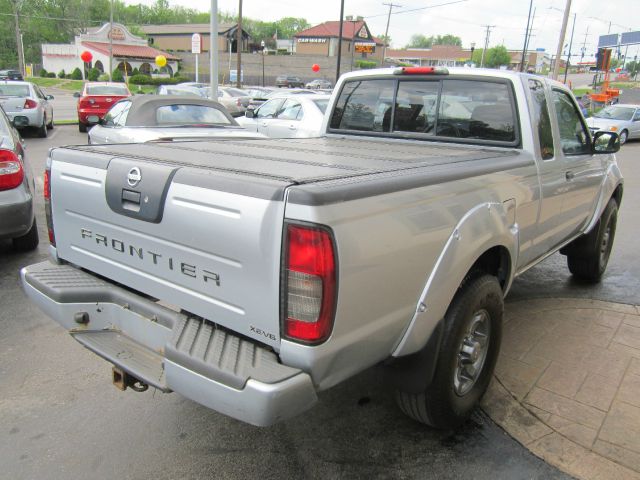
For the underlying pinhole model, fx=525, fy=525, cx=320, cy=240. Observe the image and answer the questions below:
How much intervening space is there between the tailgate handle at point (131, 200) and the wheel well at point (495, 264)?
1.74 m

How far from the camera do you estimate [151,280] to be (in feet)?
8.03

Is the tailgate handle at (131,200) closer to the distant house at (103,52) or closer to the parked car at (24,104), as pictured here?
the parked car at (24,104)

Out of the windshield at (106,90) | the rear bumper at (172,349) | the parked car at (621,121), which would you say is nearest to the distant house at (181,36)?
the windshield at (106,90)

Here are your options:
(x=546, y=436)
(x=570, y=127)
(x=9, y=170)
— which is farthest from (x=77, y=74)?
(x=546, y=436)

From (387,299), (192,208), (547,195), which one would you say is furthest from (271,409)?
(547,195)

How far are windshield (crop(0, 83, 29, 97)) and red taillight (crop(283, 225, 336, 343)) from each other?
52.9 feet

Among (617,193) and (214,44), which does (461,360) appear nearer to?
(617,193)

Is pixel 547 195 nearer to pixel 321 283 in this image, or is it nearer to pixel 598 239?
pixel 598 239

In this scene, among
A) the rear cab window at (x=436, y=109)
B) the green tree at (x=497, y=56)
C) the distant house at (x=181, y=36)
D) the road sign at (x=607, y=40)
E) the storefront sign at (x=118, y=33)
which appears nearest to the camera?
the rear cab window at (x=436, y=109)

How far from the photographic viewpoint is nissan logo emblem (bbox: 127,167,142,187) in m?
2.35

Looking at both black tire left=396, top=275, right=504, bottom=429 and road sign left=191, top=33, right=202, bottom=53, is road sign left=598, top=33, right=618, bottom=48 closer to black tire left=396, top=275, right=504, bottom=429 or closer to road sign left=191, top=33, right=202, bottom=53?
road sign left=191, top=33, right=202, bottom=53

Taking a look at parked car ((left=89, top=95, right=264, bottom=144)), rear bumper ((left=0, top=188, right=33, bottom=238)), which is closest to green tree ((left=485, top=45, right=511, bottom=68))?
parked car ((left=89, top=95, right=264, bottom=144))

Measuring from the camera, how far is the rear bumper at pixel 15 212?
195 inches

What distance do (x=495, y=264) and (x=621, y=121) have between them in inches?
920
